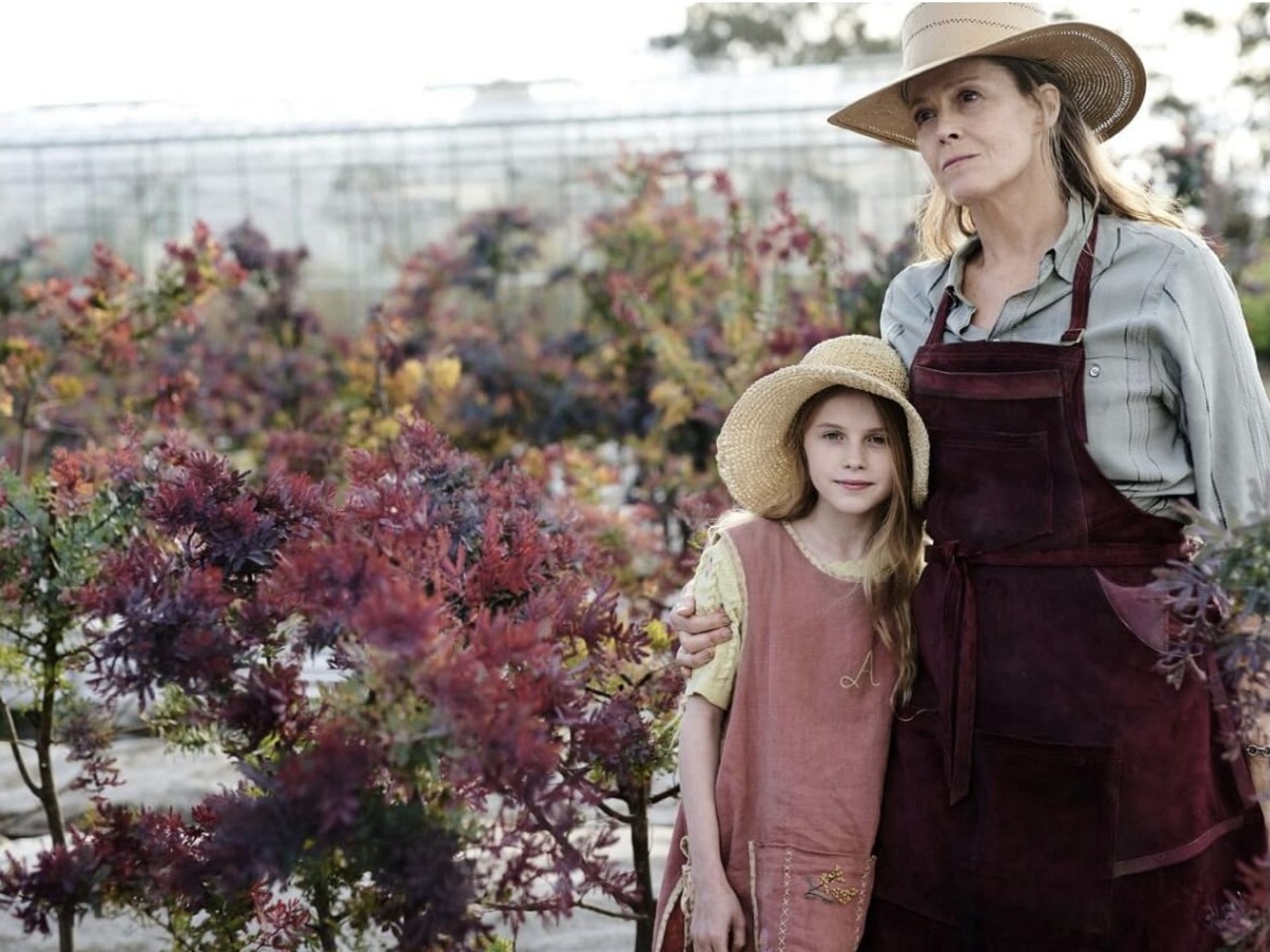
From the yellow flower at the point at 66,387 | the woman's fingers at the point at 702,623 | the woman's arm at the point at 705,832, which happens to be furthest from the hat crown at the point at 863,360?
the yellow flower at the point at 66,387

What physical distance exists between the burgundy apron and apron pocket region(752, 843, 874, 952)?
0.21 feet

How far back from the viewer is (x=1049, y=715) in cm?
195

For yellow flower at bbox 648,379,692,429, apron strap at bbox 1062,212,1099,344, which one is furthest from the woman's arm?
yellow flower at bbox 648,379,692,429

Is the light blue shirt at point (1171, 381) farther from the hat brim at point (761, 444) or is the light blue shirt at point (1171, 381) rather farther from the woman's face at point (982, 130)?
the hat brim at point (761, 444)

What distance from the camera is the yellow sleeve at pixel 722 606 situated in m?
2.14

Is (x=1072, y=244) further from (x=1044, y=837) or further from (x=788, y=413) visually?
(x=1044, y=837)

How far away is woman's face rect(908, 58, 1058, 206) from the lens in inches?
82.0

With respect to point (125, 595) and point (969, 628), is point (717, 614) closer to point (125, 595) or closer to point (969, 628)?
point (969, 628)

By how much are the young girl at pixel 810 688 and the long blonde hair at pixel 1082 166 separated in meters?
0.36

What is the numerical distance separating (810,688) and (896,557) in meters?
0.22

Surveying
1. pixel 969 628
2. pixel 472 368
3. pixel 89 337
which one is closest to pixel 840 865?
pixel 969 628

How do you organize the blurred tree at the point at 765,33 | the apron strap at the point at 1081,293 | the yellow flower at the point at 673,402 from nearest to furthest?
the apron strap at the point at 1081,293 → the yellow flower at the point at 673,402 → the blurred tree at the point at 765,33

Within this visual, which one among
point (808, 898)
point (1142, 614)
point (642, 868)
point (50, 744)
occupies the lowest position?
point (642, 868)

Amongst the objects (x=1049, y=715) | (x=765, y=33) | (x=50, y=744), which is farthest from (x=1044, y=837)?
(x=765, y=33)
